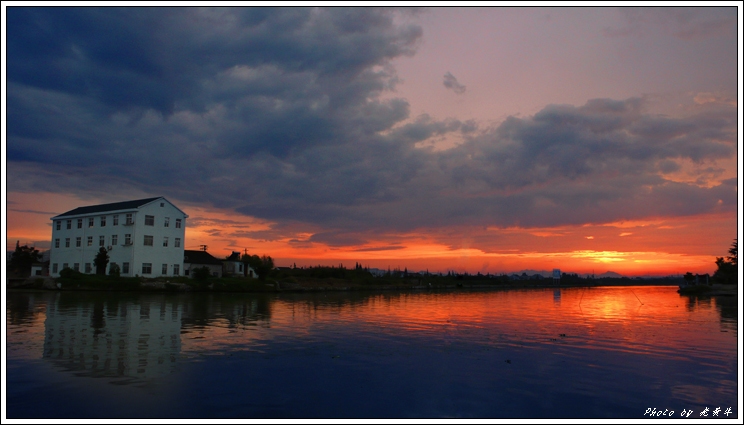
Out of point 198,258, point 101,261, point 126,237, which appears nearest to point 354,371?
point 101,261

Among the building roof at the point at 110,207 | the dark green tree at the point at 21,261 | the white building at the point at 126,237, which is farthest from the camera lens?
the dark green tree at the point at 21,261

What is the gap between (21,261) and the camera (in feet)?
294

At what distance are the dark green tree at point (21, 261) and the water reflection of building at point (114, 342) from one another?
68617 millimetres

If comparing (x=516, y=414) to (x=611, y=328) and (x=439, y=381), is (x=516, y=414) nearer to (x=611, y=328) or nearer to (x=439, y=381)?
(x=439, y=381)

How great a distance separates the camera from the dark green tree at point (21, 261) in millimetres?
89312

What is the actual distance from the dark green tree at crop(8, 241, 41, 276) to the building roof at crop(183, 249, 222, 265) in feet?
91.5

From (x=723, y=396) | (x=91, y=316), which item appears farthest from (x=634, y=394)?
(x=91, y=316)

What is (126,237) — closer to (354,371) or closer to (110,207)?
(110,207)

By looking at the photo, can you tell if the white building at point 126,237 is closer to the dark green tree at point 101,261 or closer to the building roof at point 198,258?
the dark green tree at point 101,261

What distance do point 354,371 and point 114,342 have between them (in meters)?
12.2

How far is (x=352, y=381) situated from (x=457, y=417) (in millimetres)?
4528

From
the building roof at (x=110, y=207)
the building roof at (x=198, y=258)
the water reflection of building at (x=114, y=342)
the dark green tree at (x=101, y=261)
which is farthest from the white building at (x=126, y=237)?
the water reflection of building at (x=114, y=342)

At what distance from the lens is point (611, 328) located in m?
32.9

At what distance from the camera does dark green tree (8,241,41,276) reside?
89.3 meters
